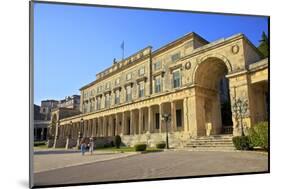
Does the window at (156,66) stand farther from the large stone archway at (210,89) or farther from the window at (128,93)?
the large stone archway at (210,89)

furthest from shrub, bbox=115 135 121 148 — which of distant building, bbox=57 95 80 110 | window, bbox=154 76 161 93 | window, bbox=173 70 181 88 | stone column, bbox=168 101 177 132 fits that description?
window, bbox=173 70 181 88

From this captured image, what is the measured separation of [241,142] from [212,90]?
320 cm

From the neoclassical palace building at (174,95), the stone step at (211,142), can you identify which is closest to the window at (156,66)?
the neoclassical palace building at (174,95)

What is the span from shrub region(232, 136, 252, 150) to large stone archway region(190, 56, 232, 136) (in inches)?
72.7

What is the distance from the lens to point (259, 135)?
714 cm

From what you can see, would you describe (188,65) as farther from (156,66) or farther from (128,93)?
(128,93)

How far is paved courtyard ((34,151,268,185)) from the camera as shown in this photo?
18.0ft

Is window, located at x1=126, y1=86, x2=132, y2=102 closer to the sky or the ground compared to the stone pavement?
closer to the sky

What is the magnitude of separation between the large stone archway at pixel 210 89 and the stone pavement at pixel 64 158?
3.62 m

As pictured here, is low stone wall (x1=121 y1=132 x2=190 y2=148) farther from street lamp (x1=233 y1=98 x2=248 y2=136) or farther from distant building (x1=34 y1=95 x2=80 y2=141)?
distant building (x1=34 y1=95 x2=80 y2=141)

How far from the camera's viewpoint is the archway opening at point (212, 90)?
9.80m

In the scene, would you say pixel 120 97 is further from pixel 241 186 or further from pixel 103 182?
pixel 241 186

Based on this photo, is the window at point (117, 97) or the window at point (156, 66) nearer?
the window at point (117, 97)
